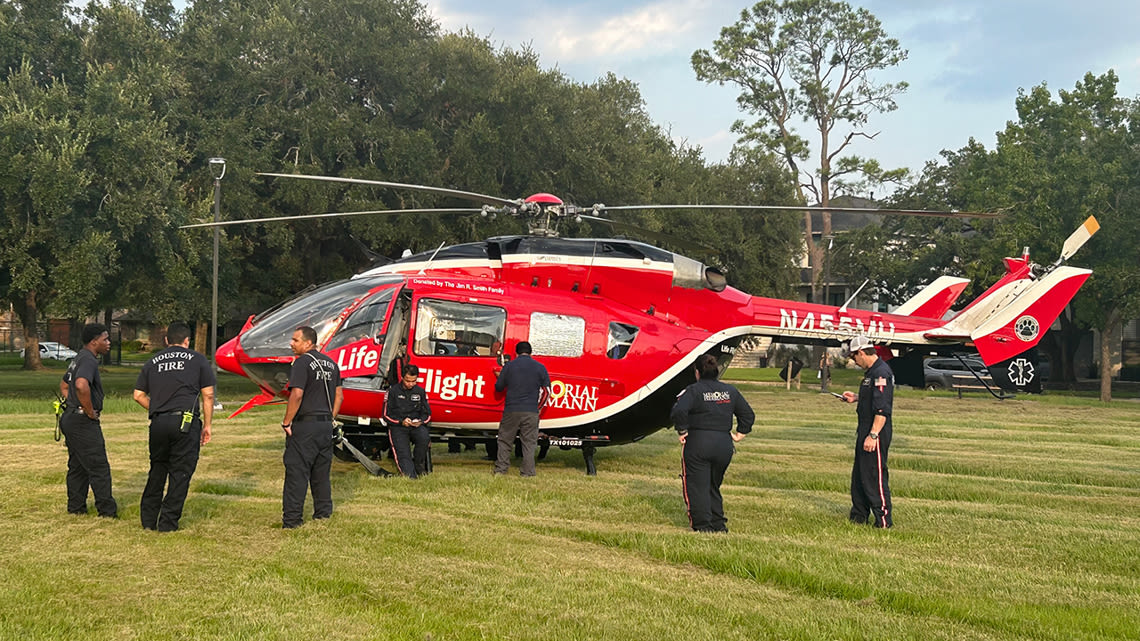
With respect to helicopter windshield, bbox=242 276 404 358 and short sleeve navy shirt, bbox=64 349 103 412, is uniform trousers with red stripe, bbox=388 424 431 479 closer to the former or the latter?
helicopter windshield, bbox=242 276 404 358

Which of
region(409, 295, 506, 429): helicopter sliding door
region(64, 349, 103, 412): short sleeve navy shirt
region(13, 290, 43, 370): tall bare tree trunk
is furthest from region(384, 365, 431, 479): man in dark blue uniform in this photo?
region(13, 290, 43, 370): tall bare tree trunk

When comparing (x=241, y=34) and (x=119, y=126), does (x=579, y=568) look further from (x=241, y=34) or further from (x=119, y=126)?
(x=241, y=34)

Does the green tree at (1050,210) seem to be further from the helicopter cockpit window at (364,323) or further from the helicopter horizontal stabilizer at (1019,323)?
the helicopter cockpit window at (364,323)

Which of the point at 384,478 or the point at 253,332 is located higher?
the point at 253,332

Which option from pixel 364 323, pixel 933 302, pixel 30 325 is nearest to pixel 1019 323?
pixel 933 302

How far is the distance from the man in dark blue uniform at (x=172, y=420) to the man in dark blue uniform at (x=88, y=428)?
2.28ft

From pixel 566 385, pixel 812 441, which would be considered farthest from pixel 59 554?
pixel 812 441

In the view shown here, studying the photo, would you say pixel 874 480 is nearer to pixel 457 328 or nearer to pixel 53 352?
pixel 457 328

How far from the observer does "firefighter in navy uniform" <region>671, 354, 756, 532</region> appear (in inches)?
348

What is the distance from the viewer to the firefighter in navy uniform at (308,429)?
8711mm

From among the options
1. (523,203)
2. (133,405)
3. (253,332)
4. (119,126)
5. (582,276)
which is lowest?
(133,405)

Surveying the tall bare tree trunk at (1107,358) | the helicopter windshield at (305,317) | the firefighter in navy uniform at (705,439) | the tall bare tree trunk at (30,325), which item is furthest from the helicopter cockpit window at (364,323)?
the tall bare tree trunk at (1107,358)

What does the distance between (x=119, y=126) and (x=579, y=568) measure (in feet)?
72.3

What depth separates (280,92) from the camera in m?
30.0
